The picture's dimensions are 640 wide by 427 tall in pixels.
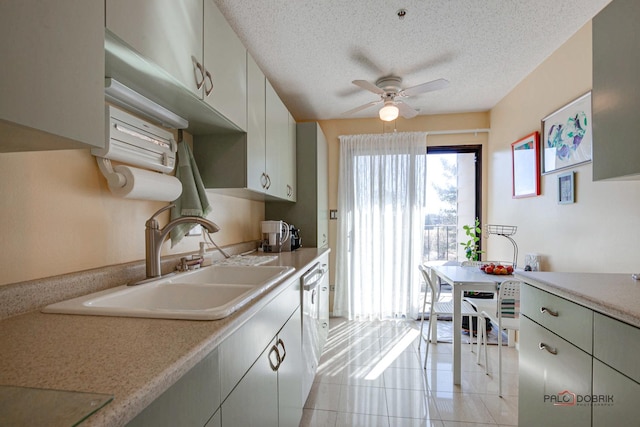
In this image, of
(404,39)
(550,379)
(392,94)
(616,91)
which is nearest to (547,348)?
(550,379)

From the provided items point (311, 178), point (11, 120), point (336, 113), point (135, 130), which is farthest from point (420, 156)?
point (11, 120)

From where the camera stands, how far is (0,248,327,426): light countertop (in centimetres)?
42

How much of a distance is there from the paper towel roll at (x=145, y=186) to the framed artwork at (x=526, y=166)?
8.63ft

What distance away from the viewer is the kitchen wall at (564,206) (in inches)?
61.4

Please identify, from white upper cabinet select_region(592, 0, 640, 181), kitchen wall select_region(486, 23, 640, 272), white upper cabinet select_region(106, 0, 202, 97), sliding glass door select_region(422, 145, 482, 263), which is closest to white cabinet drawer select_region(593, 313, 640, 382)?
white upper cabinet select_region(592, 0, 640, 181)

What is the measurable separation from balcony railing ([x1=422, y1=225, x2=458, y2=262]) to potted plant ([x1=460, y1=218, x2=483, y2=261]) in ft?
0.55

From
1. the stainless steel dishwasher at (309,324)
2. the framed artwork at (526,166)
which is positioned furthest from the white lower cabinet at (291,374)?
the framed artwork at (526,166)

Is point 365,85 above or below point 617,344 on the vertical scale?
above

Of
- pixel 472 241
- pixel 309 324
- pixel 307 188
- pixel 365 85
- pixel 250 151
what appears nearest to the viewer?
pixel 250 151

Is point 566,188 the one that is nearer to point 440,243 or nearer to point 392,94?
point 392,94

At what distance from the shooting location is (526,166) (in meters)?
2.45

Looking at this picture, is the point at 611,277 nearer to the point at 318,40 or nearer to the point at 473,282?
the point at 473,282

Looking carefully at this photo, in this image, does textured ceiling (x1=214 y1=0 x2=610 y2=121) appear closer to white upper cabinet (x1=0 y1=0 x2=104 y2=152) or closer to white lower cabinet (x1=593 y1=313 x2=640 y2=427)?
white upper cabinet (x1=0 y1=0 x2=104 y2=152)

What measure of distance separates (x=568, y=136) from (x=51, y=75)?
2.66 meters
